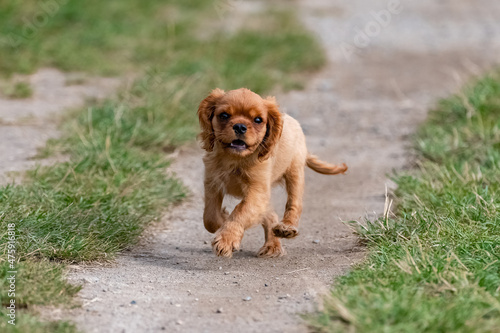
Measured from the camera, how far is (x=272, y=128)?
4.78 metres

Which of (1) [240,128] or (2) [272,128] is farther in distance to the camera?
(2) [272,128]

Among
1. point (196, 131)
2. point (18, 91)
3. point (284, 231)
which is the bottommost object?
point (196, 131)

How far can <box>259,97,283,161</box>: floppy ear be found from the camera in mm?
4770

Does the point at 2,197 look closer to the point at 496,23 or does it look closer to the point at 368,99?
the point at 368,99

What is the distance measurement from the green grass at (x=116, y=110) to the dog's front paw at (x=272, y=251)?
2.89 feet

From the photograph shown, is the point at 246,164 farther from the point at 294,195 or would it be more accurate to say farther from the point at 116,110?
the point at 116,110

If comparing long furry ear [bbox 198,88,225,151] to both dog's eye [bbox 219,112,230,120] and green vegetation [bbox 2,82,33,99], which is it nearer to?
dog's eye [bbox 219,112,230,120]

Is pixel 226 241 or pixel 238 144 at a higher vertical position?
pixel 238 144

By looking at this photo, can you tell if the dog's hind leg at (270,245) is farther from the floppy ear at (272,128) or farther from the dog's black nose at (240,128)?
the dog's black nose at (240,128)

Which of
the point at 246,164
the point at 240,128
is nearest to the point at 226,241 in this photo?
the point at 246,164

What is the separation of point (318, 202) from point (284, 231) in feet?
5.31

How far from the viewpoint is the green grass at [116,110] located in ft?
15.4

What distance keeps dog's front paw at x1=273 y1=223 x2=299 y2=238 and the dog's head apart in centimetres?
44

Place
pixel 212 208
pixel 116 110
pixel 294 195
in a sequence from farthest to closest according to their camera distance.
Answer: pixel 116 110, pixel 294 195, pixel 212 208
